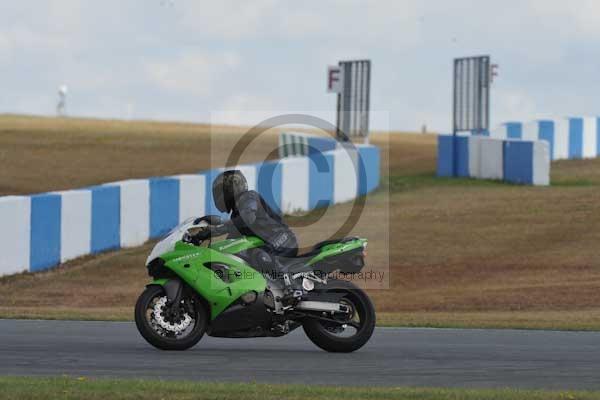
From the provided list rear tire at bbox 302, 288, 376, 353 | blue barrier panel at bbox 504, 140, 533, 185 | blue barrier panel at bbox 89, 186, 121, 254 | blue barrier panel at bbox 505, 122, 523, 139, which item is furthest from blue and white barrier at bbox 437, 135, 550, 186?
rear tire at bbox 302, 288, 376, 353

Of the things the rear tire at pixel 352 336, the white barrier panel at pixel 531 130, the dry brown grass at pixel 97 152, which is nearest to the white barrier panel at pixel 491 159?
the white barrier panel at pixel 531 130

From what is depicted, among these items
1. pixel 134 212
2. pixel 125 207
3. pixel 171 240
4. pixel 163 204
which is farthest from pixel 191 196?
pixel 171 240

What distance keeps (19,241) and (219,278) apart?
7.53 m

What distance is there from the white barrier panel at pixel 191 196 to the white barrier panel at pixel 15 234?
4420mm

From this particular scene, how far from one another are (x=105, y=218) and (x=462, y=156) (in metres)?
15.4

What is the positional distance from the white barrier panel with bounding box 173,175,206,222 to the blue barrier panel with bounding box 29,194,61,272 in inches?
143

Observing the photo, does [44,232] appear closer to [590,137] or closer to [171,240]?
[171,240]

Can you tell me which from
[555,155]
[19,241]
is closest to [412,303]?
[19,241]

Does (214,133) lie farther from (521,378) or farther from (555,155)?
(521,378)

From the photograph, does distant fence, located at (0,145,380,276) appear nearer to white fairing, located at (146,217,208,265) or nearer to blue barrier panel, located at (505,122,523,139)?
white fairing, located at (146,217,208,265)

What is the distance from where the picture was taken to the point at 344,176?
28.1 meters

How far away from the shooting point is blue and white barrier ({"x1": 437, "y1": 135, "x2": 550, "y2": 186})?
29.1 m

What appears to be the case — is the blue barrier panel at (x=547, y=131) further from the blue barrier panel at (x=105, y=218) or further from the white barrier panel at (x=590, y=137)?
the blue barrier panel at (x=105, y=218)

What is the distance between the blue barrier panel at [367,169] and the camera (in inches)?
1170
